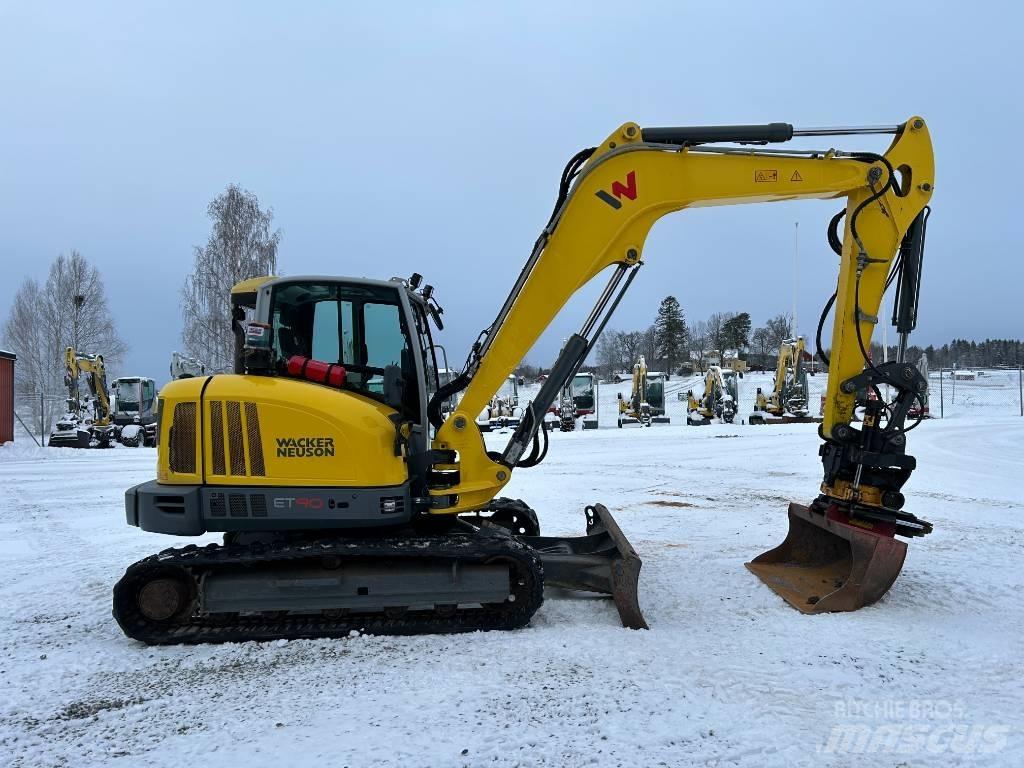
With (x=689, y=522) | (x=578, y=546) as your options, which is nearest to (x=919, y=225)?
(x=578, y=546)

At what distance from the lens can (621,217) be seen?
541 centimetres

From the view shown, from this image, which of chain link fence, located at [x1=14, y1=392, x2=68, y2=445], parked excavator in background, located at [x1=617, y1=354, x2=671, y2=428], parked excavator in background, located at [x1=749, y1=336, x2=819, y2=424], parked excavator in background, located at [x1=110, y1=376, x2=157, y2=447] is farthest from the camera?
chain link fence, located at [x1=14, y1=392, x2=68, y2=445]

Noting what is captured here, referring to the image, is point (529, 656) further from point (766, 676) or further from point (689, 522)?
point (689, 522)

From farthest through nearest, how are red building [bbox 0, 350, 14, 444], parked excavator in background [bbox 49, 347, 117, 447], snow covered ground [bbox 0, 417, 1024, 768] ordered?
parked excavator in background [bbox 49, 347, 117, 447] < red building [bbox 0, 350, 14, 444] < snow covered ground [bbox 0, 417, 1024, 768]

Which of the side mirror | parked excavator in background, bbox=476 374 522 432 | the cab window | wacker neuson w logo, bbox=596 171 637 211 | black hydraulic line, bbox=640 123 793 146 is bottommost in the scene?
parked excavator in background, bbox=476 374 522 432

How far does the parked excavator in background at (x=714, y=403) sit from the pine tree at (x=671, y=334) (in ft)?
150

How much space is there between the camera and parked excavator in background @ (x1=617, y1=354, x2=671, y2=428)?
1537 inches

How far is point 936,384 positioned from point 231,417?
223 ft

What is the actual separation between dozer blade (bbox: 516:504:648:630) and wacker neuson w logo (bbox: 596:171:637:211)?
262 cm

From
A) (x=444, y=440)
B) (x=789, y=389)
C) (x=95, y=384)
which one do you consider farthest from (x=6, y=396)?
(x=789, y=389)

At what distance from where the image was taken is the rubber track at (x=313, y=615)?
4.60 m

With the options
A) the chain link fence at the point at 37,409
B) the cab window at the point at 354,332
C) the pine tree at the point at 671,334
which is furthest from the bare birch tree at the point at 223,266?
the pine tree at the point at 671,334

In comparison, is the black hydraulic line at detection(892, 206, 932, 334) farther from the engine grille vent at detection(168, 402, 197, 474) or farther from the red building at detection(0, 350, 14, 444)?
the red building at detection(0, 350, 14, 444)

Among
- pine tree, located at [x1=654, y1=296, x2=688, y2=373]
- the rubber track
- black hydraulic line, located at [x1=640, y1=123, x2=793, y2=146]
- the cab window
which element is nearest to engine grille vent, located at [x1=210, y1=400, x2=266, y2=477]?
the rubber track
